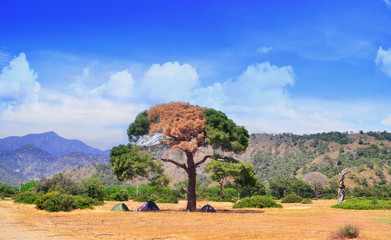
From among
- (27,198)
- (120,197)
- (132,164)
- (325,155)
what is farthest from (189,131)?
(325,155)

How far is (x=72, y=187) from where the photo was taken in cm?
3575

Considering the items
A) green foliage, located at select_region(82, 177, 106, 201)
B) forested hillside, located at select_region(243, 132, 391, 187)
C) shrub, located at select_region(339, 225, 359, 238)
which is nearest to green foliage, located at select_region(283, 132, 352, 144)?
forested hillside, located at select_region(243, 132, 391, 187)

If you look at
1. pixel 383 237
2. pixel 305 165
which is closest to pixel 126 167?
pixel 383 237

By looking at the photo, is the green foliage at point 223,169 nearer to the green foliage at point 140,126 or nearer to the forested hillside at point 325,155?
the green foliage at point 140,126

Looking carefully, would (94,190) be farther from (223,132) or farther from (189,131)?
(223,132)

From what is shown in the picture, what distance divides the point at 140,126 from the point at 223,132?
7.12 meters

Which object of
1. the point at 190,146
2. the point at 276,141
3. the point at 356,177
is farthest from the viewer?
the point at 276,141

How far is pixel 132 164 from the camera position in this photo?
26641 mm

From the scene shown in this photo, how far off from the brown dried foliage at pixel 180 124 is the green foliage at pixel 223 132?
0.64 m

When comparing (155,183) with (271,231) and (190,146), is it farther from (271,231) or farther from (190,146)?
(271,231)

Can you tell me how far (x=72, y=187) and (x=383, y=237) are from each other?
30.5 metres

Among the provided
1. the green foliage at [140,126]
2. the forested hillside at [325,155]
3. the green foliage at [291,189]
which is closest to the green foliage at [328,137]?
the forested hillside at [325,155]

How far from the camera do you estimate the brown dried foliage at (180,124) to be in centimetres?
2661

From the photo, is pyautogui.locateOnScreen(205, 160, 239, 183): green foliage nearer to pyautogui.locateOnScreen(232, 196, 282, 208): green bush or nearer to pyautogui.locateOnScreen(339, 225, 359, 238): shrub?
pyautogui.locateOnScreen(232, 196, 282, 208): green bush
